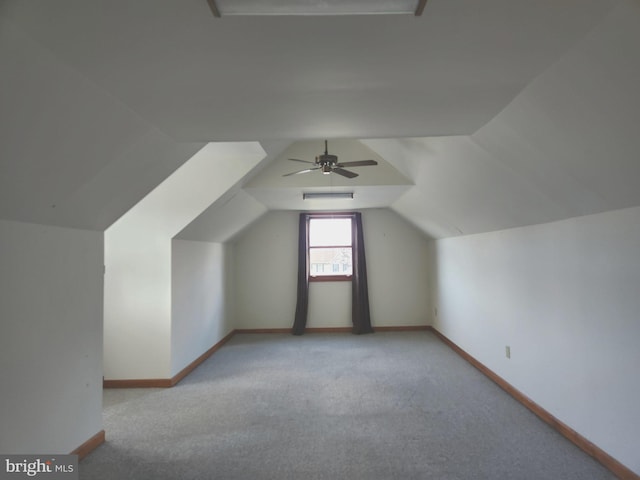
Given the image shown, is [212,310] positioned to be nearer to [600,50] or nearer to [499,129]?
[499,129]

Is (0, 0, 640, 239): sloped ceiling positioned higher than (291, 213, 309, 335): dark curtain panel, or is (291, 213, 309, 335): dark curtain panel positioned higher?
(0, 0, 640, 239): sloped ceiling

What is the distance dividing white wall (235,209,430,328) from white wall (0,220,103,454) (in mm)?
3775

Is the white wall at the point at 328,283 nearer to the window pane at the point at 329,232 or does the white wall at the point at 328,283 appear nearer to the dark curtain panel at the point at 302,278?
the dark curtain panel at the point at 302,278

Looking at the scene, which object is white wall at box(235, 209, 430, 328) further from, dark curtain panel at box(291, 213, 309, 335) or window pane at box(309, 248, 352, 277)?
window pane at box(309, 248, 352, 277)

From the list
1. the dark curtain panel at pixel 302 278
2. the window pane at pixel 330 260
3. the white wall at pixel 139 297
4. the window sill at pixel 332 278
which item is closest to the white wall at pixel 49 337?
the white wall at pixel 139 297

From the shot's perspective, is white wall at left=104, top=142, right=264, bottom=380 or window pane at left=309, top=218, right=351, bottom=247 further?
window pane at left=309, top=218, right=351, bottom=247

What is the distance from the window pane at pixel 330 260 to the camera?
21.2ft

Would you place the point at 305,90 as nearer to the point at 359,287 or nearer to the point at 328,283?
the point at 359,287

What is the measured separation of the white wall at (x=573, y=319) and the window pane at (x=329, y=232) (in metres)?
2.89

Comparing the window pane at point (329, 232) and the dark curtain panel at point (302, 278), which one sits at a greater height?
the window pane at point (329, 232)

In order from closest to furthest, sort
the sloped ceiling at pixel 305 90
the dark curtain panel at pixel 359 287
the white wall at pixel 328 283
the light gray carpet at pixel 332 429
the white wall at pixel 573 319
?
the sloped ceiling at pixel 305 90 → the white wall at pixel 573 319 → the light gray carpet at pixel 332 429 → the dark curtain panel at pixel 359 287 → the white wall at pixel 328 283

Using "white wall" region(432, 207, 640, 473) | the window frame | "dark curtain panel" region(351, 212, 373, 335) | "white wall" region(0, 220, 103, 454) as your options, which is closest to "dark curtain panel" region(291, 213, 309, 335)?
the window frame

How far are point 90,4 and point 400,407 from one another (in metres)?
3.42

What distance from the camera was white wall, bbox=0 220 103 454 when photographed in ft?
5.99
